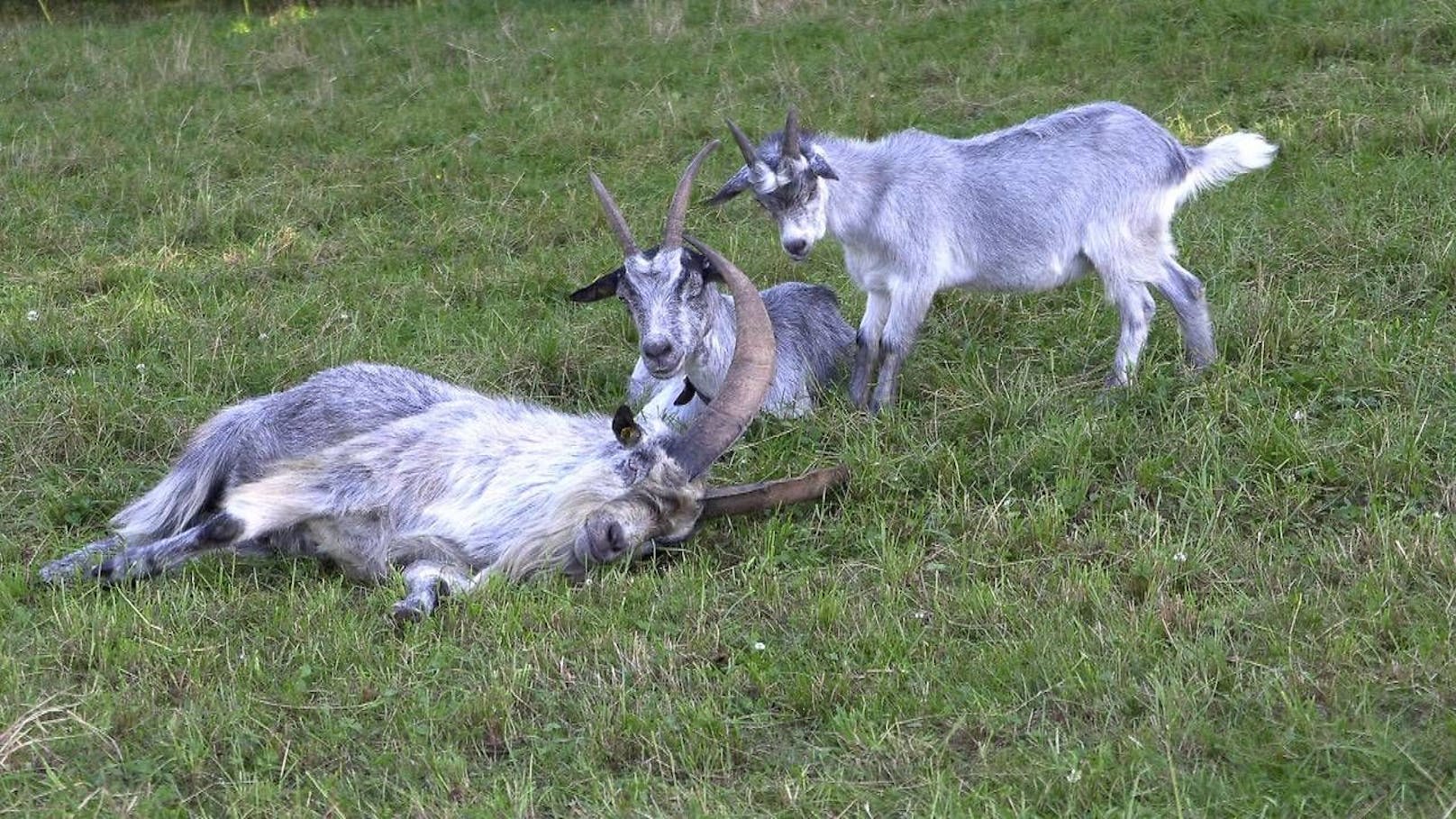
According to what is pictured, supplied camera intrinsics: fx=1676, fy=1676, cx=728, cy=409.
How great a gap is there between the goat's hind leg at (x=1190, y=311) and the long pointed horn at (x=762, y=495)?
68.3 inches

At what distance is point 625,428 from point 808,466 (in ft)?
2.74

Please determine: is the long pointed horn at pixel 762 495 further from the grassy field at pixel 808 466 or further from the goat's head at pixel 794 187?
the goat's head at pixel 794 187

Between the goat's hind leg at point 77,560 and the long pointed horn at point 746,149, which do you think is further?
the long pointed horn at point 746,149

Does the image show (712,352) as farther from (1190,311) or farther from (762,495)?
(1190,311)

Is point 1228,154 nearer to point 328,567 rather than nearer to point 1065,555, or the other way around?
point 1065,555

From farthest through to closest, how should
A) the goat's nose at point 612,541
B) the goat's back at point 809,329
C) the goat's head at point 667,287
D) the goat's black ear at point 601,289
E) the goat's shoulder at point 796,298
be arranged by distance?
1. the goat's shoulder at point 796,298
2. the goat's back at point 809,329
3. the goat's black ear at point 601,289
4. the goat's head at point 667,287
5. the goat's nose at point 612,541

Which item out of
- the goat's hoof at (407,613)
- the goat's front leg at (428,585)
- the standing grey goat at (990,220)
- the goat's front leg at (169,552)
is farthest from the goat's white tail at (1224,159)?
the goat's front leg at (169,552)

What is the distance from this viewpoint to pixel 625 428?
5180 mm

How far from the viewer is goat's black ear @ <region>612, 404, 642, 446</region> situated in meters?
5.13

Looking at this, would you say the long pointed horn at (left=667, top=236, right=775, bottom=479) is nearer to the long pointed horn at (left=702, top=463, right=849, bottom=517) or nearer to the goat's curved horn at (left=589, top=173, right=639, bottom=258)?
the long pointed horn at (left=702, top=463, right=849, bottom=517)

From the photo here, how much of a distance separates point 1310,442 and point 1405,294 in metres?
1.66

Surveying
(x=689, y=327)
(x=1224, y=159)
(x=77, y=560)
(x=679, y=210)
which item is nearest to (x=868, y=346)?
(x=689, y=327)

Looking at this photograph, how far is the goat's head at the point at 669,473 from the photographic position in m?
5.05

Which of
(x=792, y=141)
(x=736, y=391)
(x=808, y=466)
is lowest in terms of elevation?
(x=808, y=466)
